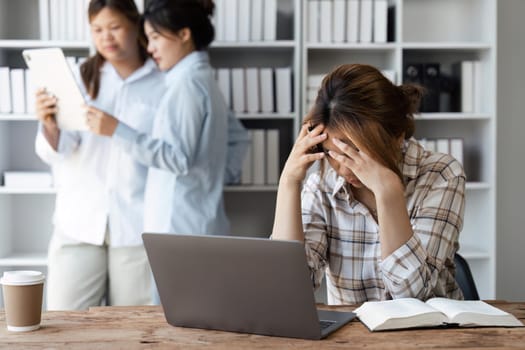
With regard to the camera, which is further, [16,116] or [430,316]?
[16,116]

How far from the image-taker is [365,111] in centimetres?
181

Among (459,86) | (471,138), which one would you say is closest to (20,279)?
(459,86)

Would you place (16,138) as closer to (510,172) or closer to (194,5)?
(194,5)

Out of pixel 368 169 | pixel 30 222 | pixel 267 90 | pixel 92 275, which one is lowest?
pixel 92 275

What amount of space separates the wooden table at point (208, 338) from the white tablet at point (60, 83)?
1.42 metres

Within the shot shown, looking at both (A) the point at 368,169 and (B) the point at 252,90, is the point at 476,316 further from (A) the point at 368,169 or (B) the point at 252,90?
(B) the point at 252,90

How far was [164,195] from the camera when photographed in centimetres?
292

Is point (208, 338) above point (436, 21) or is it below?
below

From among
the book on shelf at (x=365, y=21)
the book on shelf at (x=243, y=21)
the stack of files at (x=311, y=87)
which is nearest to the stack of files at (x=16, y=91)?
the book on shelf at (x=243, y=21)

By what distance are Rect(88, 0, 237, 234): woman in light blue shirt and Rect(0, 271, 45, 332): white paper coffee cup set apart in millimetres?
1249

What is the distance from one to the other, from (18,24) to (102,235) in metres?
1.29

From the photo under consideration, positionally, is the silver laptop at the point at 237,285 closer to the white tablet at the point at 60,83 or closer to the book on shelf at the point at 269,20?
the white tablet at the point at 60,83

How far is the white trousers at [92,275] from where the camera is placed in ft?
10.1

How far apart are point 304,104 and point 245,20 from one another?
1.56 feet
